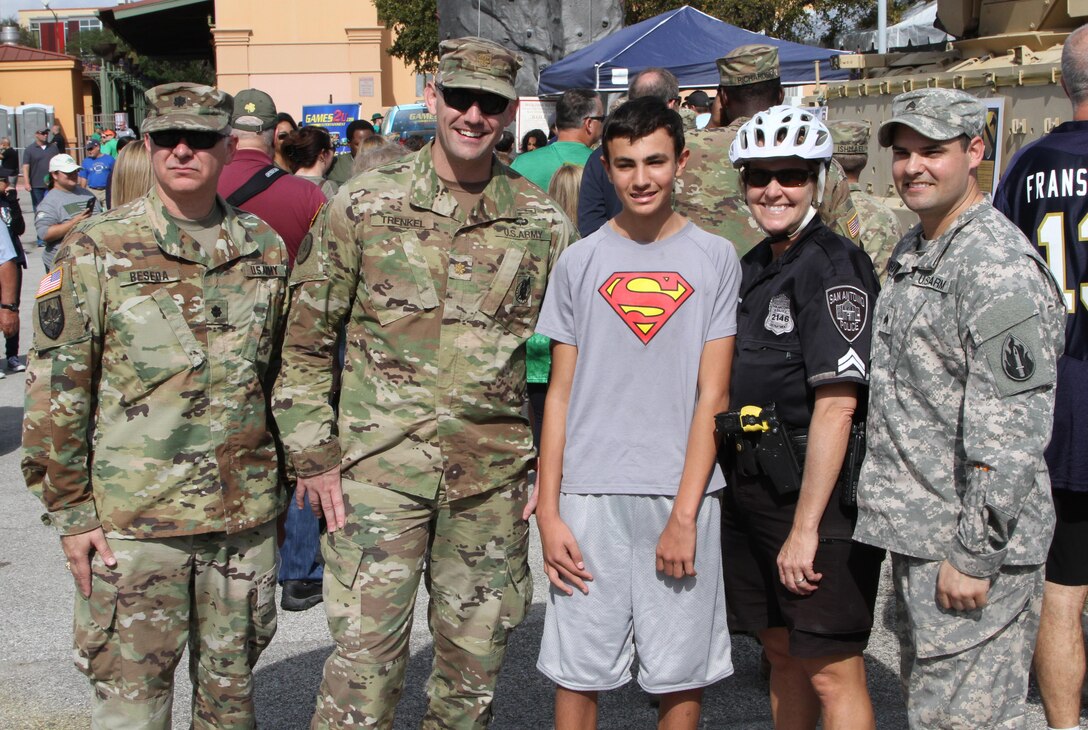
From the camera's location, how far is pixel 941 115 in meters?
2.99

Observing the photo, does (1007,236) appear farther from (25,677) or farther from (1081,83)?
(25,677)

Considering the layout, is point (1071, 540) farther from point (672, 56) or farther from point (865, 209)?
point (672, 56)

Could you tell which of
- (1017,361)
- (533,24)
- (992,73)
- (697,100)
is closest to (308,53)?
(533,24)

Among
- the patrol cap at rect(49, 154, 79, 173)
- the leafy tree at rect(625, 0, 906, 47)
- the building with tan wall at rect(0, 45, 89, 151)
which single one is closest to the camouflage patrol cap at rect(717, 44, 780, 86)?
the patrol cap at rect(49, 154, 79, 173)

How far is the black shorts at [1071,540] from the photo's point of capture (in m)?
3.84

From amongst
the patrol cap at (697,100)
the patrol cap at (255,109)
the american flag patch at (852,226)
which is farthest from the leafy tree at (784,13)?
the american flag patch at (852,226)

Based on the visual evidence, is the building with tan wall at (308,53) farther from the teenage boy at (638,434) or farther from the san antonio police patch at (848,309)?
the san antonio police patch at (848,309)

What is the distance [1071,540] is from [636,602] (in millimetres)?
1620

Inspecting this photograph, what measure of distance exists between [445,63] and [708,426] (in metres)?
1.33

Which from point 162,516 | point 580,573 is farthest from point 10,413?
point 580,573

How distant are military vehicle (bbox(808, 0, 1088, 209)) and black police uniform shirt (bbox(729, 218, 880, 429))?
3.12 m

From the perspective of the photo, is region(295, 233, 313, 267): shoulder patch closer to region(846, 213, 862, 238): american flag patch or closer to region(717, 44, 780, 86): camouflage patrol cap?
region(846, 213, 862, 238): american flag patch

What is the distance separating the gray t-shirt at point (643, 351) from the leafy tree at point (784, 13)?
28.4 metres

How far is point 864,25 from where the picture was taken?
3650 centimetres
